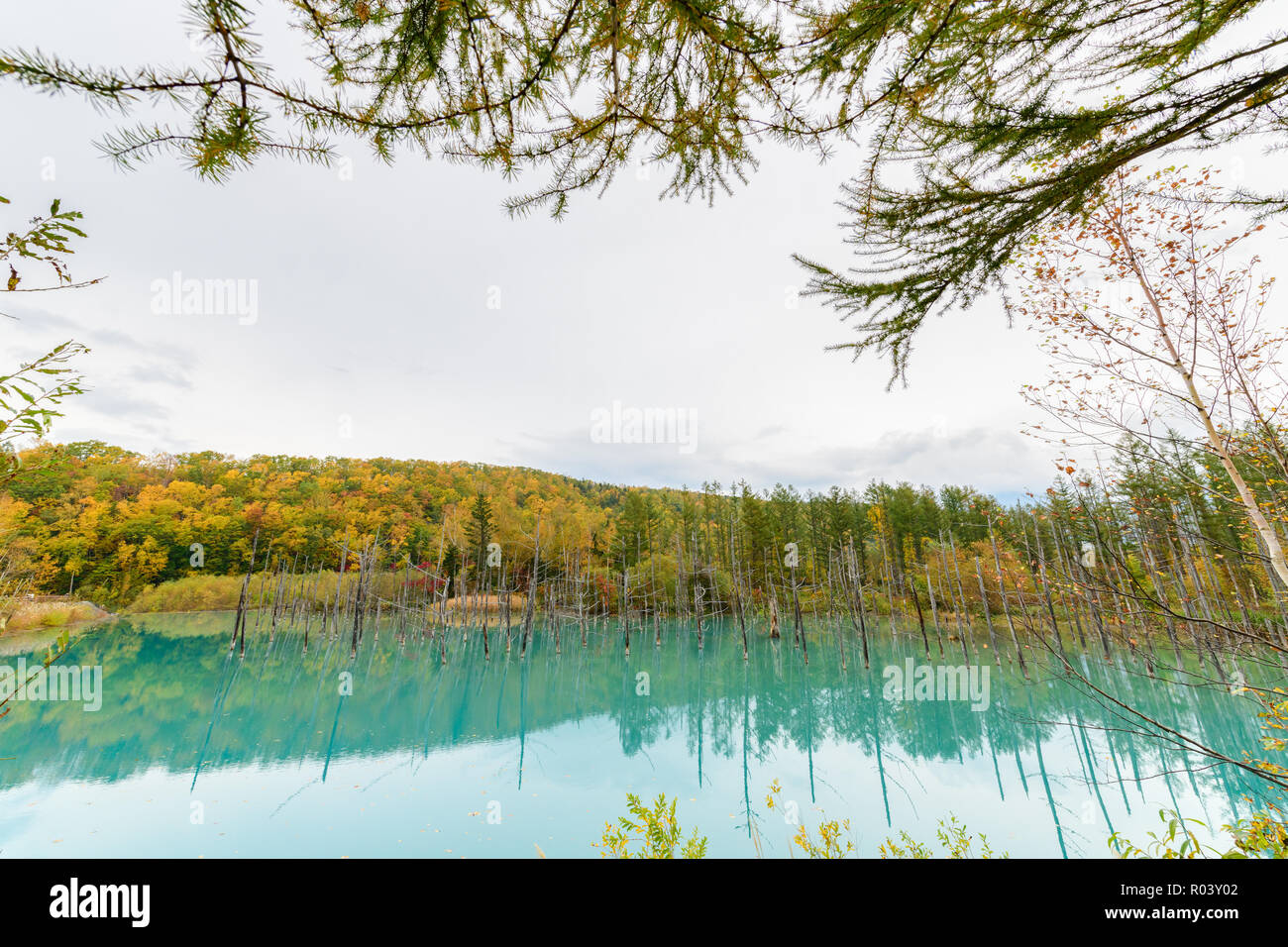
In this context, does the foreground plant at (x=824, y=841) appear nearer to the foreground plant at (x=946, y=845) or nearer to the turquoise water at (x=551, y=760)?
the foreground plant at (x=946, y=845)

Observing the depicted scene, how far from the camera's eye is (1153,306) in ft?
12.6

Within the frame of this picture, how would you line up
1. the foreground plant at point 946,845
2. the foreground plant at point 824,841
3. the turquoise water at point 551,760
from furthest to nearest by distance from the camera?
the turquoise water at point 551,760 < the foreground plant at point 946,845 < the foreground plant at point 824,841

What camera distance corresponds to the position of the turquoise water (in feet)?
22.9

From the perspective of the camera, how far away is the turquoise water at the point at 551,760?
697 cm

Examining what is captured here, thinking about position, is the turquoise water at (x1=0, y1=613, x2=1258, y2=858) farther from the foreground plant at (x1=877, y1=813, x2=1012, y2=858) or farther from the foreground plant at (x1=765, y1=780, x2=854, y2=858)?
the foreground plant at (x1=765, y1=780, x2=854, y2=858)

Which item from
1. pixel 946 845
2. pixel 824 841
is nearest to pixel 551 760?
pixel 824 841

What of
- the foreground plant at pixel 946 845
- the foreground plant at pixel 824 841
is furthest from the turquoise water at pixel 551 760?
the foreground plant at pixel 824 841

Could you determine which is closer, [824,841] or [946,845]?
[946,845]

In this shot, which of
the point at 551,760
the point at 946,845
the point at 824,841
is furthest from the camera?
the point at 551,760

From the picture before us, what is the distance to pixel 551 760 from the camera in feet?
33.3

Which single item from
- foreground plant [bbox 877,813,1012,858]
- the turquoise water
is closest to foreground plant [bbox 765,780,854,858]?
foreground plant [bbox 877,813,1012,858]

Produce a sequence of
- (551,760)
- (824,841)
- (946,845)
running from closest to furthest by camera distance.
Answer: (946,845)
(824,841)
(551,760)

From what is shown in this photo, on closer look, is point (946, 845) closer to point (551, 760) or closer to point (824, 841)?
point (824, 841)
